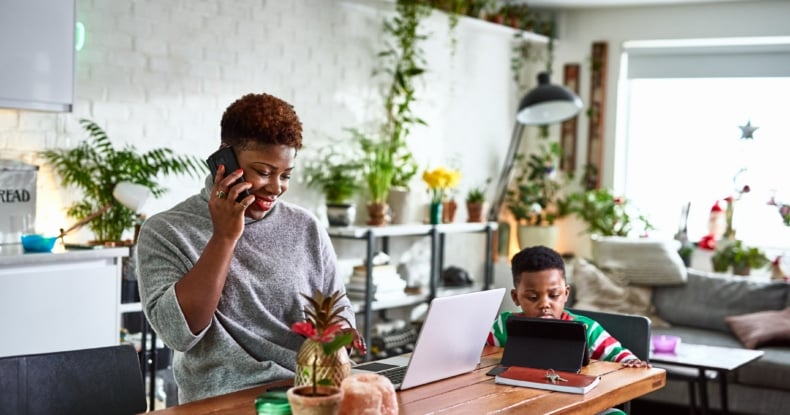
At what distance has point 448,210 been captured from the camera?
6383 mm

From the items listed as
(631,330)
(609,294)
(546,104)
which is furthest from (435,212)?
(631,330)

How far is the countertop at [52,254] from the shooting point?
12.1 feet

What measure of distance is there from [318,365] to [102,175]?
8.81ft

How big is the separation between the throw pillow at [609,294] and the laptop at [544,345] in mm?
3267

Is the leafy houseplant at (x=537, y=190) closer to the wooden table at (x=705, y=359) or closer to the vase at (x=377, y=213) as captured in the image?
the vase at (x=377, y=213)

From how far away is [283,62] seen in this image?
5441 millimetres

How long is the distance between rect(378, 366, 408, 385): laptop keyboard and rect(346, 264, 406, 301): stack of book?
311cm

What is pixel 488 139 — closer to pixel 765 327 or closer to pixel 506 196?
pixel 506 196

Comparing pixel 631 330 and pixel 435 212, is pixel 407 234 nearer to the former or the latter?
pixel 435 212

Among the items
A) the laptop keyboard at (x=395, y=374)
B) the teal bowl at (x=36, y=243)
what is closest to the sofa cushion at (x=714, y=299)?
the teal bowl at (x=36, y=243)

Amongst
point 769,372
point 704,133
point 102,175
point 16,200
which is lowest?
point 769,372

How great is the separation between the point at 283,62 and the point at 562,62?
294 cm

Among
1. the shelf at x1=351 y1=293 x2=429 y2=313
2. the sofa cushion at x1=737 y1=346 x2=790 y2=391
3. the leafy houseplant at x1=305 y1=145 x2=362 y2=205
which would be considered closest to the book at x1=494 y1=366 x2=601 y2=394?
the sofa cushion at x1=737 y1=346 x2=790 y2=391

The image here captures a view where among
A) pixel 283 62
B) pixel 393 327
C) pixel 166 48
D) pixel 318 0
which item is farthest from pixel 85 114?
pixel 393 327
